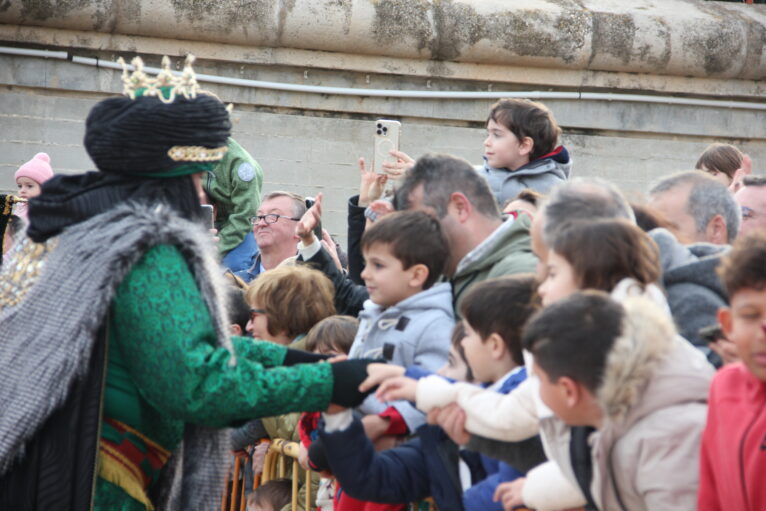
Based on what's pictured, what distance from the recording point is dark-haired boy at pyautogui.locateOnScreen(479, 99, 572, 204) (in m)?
5.86

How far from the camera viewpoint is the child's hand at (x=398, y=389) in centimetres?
342

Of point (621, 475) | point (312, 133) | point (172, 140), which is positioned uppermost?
point (172, 140)

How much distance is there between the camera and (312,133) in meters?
9.77

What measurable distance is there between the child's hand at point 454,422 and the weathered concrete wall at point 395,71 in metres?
6.21

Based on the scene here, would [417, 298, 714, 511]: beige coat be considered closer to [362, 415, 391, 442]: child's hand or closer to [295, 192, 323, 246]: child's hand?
[362, 415, 391, 442]: child's hand

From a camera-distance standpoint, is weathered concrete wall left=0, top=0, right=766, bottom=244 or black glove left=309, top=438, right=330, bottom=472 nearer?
black glove left=309, top=438, right=330, bottom=472

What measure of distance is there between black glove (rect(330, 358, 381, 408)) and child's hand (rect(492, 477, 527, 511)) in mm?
551

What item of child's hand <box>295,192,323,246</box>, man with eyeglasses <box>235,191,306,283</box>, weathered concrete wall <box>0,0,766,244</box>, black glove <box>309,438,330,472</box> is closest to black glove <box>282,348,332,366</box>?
black glove <box>309,438,330,472</box>

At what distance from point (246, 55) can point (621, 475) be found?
7.08 m

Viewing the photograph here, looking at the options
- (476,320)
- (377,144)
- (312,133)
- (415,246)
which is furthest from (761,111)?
(476,320)

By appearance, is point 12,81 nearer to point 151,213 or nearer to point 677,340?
point 151,213

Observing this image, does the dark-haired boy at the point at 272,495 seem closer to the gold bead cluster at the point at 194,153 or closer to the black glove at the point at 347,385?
the black glove at the point at 347,385

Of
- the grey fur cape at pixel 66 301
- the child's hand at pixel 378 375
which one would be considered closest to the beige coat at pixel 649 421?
the child's hand at pixel 378 375

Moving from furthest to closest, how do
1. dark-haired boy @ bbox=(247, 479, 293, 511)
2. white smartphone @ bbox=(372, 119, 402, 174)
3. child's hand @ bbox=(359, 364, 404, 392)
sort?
white smartphone @ bbox=(372, 119, 402, 174) → dark-haired boy @ bbox=(247, 479, 293, 511) → child's hand @ bbox=(359, 364, 404, 392)
